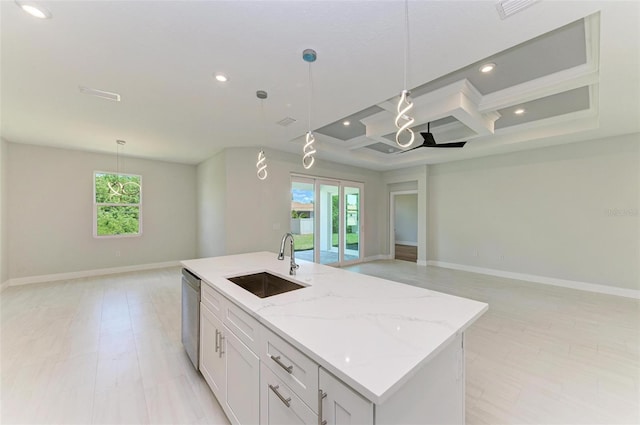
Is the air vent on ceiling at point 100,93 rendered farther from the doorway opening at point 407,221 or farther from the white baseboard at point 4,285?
the doorway opening at point 407,221

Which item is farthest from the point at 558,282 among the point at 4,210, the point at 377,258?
the point at 4,210

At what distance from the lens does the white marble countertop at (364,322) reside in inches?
33.4

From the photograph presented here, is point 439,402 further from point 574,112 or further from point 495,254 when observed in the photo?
point 495,254

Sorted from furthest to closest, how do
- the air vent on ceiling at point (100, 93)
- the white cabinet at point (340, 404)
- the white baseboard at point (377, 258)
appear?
the white baseboard at point (377, 258) → the air vent on ceiling at point (100, 93) → the white cabinet at point (340, 404)

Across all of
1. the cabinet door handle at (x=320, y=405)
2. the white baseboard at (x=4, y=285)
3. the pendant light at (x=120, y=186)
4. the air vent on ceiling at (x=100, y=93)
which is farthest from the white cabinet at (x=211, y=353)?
the pendant light at (x=120, y=186)

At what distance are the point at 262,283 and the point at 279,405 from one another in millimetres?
1252

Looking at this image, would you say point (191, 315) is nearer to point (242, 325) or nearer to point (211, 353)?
point (211, 353)

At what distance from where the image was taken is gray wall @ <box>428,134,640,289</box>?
164 inches

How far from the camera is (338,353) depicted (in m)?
0.93

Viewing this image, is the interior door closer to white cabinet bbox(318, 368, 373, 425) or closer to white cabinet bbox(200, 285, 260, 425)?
white cabinet bbox(200, 285, 260, 425)

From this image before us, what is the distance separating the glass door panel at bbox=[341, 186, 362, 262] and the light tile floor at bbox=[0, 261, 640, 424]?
3.43 metres

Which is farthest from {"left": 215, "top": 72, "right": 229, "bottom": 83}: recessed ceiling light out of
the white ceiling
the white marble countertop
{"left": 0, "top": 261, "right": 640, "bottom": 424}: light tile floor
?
{"left": 0, "top": 261, "right": 640, "bottom": 424}: light tile floor

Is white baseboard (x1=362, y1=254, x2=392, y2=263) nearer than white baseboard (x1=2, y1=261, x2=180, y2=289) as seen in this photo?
No

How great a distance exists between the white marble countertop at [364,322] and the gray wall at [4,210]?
17.2 ft
